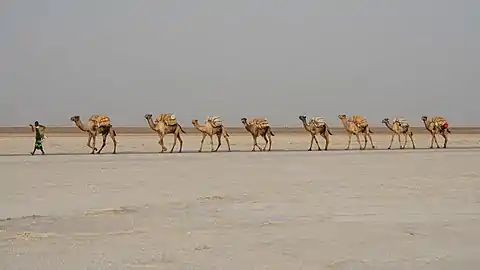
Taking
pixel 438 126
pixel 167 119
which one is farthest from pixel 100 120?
pixel 438 126

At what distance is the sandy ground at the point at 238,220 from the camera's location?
5785 mm

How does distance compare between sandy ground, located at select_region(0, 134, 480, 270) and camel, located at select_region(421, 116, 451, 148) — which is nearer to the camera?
sandy ground, located at select_region(0, 134, 480, 270)

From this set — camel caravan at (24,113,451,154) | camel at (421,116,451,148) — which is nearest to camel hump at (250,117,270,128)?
camel caravan at (24,113,451,154)

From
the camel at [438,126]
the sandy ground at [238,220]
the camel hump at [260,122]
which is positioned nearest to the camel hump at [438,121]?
the camel at [438,126]

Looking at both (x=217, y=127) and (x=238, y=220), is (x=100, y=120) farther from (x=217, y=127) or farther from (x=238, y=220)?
(x=238, y=220)

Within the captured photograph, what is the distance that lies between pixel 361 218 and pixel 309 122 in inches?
769

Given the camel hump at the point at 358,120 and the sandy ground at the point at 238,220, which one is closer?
the sandy ground at the point at 238,220

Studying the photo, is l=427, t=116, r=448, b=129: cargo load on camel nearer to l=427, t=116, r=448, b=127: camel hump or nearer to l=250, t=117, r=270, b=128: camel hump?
l=427, t=116, r=448, b=127: camel hump

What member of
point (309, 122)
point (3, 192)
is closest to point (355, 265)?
point (3, 192)

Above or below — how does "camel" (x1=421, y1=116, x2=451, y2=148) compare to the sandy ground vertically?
above

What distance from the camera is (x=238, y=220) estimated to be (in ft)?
25.5

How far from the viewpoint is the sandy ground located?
5785mm

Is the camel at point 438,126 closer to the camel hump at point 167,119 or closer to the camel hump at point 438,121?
the camel hump at point 438,121

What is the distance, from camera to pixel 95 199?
32.1ft
